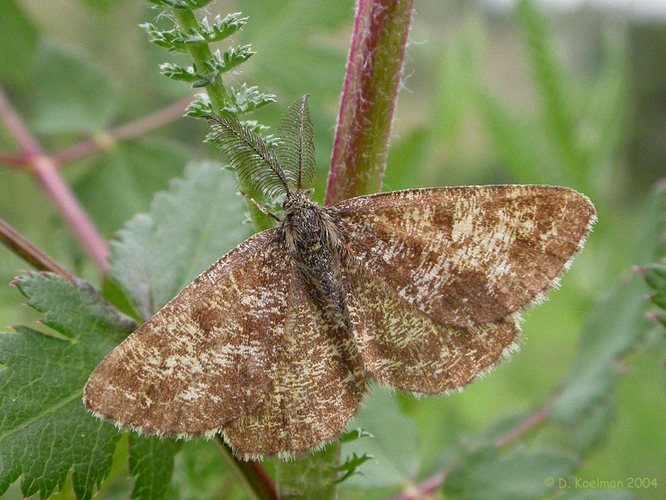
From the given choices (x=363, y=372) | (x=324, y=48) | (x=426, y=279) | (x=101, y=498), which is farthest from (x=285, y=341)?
(x=324, y=48)

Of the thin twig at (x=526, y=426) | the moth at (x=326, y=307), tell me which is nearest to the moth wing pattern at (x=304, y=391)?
the moth at (x=326, y=307)

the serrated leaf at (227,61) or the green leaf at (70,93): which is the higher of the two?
the green leaf at (70,93)

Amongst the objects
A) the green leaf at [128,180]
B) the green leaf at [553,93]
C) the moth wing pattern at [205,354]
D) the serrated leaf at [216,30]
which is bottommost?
the moth wing pattern at [205,354]

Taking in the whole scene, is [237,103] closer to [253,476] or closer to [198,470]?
[253,476]

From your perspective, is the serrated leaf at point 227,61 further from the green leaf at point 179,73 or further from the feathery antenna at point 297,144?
the feathery antenna at point 297,144

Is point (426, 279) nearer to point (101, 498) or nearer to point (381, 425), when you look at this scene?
point (381, 425)

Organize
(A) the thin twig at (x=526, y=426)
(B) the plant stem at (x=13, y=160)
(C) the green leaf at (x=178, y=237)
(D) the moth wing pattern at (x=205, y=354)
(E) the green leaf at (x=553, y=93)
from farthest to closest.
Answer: (E) the green leaf at (x=553, y=93) < (B) the plant stem at (x=13, y=160) < (A) the thin twig at (x=526, y=426) < (C) the green leaf at (x=178, y=237) < (D) the moth wing pattern at (x=205, y=354)

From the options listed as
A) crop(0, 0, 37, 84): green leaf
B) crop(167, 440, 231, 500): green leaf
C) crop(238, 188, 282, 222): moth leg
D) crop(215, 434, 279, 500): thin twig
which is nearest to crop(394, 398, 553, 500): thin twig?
crop(167, 440, 231, 500): green leaf
